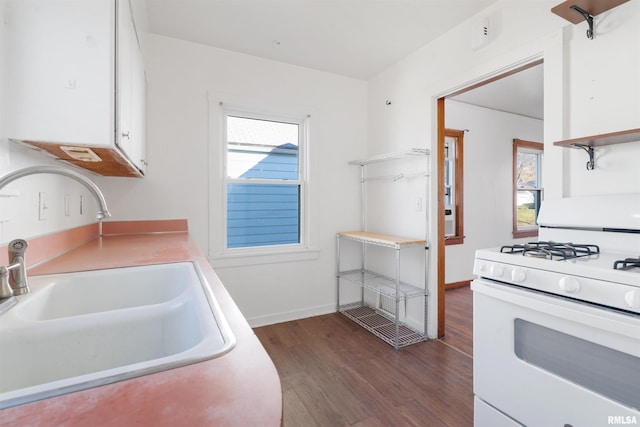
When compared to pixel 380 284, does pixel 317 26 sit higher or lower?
higher

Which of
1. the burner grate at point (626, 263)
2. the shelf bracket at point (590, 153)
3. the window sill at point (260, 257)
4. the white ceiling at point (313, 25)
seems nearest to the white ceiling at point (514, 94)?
the white ceiling at point (313, 25)

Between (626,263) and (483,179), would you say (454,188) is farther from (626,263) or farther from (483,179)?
(626,263)

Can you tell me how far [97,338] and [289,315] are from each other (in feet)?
7.54

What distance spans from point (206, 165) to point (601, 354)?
104 inches

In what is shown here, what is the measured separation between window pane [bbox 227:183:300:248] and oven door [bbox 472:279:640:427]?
6.49 feet

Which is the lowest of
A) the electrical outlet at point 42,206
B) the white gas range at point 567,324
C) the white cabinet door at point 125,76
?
the white gas range at point 567,324

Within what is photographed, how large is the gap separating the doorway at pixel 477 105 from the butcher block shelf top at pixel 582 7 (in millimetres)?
297

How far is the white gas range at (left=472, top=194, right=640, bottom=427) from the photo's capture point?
0.95 metres

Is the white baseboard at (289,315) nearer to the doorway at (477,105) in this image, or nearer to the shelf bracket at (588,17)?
the doorway at (477,105)

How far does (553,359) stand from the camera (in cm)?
111

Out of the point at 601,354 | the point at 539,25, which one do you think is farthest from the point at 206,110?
the point at 601,354

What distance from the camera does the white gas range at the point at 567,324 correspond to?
949 mm

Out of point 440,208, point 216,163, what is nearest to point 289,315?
point 216,163

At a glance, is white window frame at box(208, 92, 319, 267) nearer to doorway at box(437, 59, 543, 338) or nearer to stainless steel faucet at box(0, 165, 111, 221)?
doorway at box(437, 59, 543, 338)
